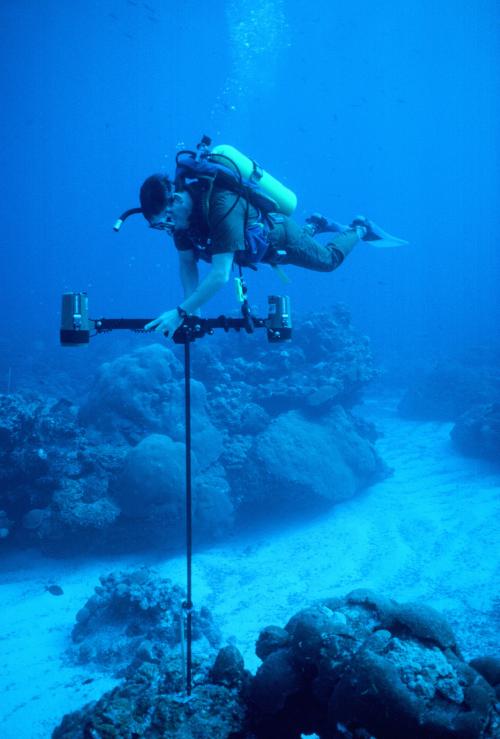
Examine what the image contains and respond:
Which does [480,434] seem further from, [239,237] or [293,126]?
[293,126]

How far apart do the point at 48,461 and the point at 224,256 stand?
756cm

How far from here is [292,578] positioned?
7.74 meters

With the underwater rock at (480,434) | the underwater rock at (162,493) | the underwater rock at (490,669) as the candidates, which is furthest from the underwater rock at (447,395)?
the underwater rock at (490,669)

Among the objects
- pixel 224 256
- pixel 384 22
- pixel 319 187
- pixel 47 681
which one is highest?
pixel 319 187

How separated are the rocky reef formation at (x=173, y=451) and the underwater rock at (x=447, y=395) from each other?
18.6 feet

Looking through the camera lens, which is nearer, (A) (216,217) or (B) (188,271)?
(A) (216,217)

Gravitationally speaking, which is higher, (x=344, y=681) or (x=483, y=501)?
(x=344, y=681)

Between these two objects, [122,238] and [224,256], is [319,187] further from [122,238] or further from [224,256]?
[224,256]

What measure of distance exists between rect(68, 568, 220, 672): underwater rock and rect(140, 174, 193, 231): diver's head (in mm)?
5888

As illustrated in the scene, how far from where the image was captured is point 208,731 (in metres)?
2.63

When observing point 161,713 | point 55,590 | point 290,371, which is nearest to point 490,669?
point 161,713

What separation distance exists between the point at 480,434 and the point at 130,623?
12.0m

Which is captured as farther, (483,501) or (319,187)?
(319,187)

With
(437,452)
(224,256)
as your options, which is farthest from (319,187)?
(224,256)
